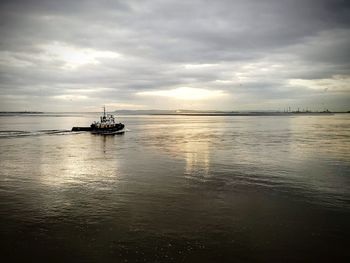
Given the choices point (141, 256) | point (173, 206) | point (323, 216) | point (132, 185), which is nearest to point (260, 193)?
point (323, 216)

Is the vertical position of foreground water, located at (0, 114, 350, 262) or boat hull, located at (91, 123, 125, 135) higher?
boat hull, located at (91, 123, 125, 135)

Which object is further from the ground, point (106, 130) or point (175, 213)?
point (106, 130)

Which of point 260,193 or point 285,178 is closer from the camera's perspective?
point 260,193

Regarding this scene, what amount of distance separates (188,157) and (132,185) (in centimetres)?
1896

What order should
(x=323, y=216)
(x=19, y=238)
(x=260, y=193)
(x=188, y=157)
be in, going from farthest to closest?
(x=188, y=157) → (x=260, y=193) → (x=323, y=216) → (x=19, y=238)

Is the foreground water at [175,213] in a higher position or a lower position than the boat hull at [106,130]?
lower

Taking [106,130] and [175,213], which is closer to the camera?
[175,213]

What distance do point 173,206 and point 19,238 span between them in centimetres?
1005

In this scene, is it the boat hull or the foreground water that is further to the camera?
the boat hull

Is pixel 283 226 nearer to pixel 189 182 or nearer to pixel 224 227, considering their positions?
pixel 224 227

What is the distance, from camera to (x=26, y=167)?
1508 inches

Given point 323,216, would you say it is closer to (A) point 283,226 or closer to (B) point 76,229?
(A) point 283,226

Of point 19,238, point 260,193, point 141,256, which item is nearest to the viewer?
point 141,256

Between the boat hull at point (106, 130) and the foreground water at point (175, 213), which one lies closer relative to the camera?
the foreground water at point (175, 213)
